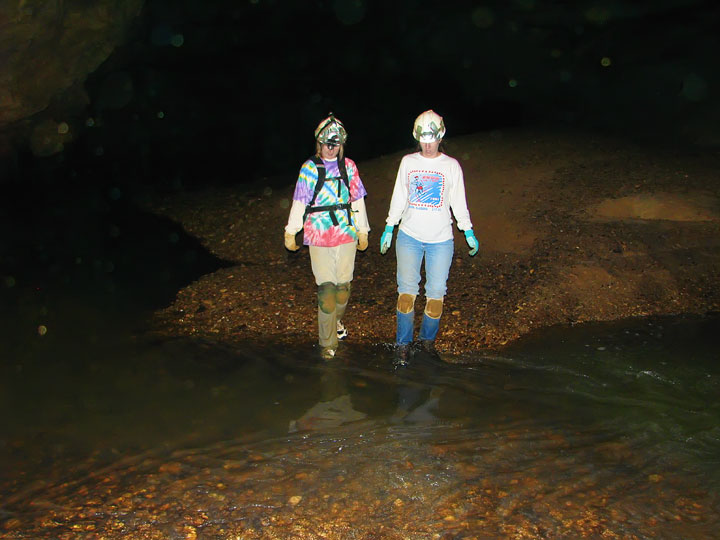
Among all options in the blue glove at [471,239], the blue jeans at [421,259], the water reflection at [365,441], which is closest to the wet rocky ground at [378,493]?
the water reflection at [365,441]

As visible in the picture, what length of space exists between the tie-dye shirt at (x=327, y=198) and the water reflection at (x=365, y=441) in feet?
3.88

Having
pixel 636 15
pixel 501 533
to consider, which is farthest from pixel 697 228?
pixel 636 15

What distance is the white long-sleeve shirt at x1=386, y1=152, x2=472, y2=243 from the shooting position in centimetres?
543

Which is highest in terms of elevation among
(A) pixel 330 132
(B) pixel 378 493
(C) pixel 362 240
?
(A) pixel 330 132

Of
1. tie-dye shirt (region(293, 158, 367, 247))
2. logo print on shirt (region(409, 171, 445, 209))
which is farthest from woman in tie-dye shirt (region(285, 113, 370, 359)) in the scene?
logo print on shirt (region(409, 171, 445, 209))

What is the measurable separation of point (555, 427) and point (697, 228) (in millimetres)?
5051

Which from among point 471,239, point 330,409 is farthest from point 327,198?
point 330,409

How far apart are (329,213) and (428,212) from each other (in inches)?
32.6

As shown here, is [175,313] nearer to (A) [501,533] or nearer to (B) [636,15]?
(A) [501,533]

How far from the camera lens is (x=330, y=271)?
5.73m

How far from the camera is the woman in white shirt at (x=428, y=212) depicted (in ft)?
17.8

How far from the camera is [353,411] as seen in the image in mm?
5094

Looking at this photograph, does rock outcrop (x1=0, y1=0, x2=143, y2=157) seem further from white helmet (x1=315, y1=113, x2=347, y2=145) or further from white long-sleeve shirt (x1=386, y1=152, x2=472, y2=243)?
white long-sleeve shirt (x1=386, y1=152, x2=472, y2=243)

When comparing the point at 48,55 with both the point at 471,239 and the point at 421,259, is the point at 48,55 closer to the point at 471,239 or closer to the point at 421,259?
the point at 421,259
